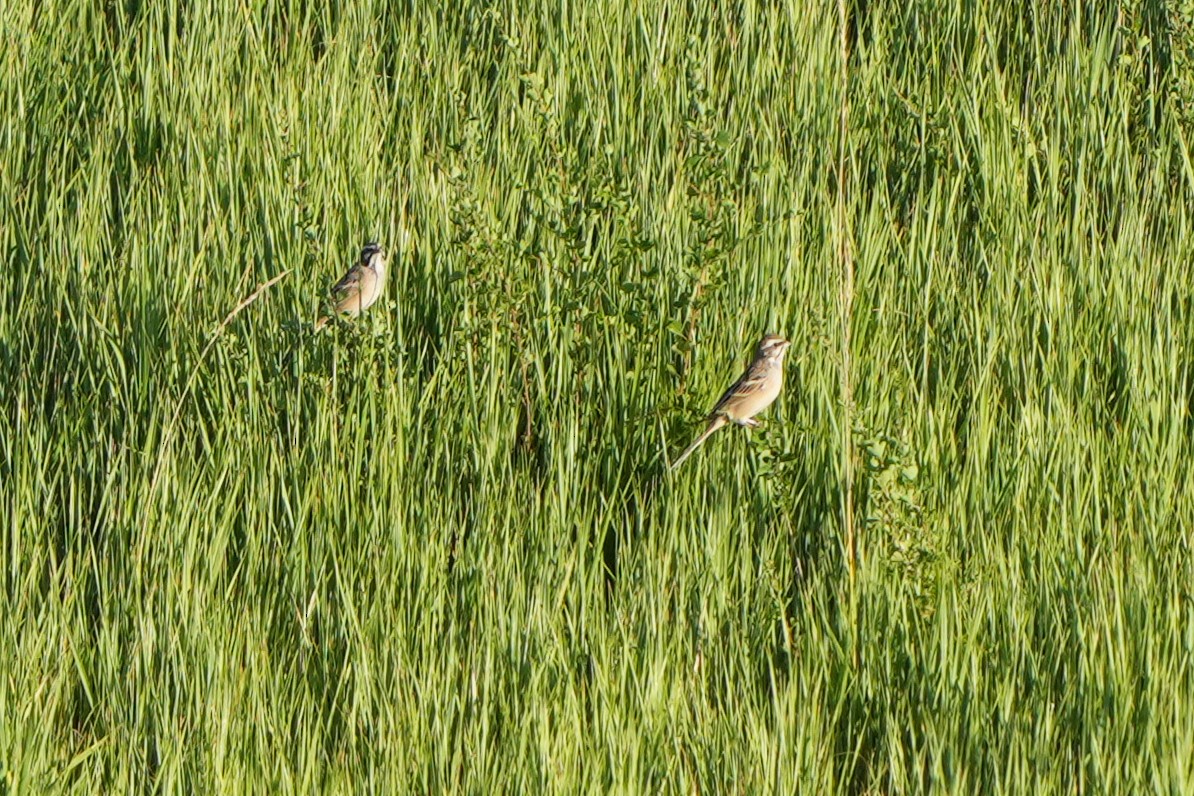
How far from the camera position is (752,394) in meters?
4.07

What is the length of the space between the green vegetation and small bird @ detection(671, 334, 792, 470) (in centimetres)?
9

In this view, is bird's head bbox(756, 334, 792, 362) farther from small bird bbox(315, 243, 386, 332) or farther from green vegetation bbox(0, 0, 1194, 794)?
small bird bbox(315, 243, 386, 332)

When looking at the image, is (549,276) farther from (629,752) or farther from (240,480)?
(629,752)

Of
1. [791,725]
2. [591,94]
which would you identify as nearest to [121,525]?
[791,725]

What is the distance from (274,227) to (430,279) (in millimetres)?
528

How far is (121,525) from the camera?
400cm

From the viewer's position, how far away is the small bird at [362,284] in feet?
15.1

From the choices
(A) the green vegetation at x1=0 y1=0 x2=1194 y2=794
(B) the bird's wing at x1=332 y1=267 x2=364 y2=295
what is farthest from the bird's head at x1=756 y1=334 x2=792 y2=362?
(B) the bird's wing at x1=332 y1=267 x2=364 y2=295

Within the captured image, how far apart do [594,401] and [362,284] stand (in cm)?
79

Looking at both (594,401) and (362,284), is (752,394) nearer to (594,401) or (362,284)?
(594,401)

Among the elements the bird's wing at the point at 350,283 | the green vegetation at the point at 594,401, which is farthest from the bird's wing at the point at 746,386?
the bird's wing at the point at 350,283

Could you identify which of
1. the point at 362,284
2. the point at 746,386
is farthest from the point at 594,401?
the point at 362,284

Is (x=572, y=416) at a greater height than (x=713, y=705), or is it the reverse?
(x=572, y=416)

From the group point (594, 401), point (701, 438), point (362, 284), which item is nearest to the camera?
point (701, 438)
